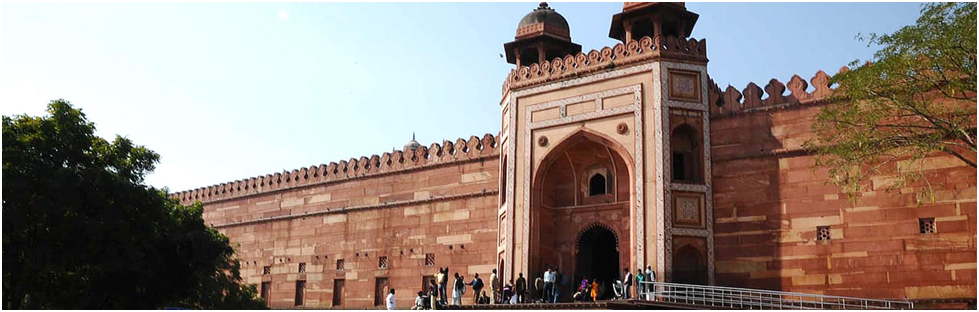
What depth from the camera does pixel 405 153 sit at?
69.9 ft

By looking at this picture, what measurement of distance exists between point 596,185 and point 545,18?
3973mm

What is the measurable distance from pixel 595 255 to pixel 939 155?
22.4 feet

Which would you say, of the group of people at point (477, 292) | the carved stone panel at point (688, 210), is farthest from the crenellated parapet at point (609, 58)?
the group of people at point (477, 292)

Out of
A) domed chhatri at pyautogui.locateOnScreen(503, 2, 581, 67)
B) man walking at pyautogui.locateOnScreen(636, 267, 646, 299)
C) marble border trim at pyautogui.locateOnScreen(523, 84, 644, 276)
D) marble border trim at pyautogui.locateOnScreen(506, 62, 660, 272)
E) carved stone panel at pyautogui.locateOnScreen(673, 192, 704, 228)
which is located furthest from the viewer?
domed chhatri at pyautogui.locateOnScreen(503, 2, 581, 67)

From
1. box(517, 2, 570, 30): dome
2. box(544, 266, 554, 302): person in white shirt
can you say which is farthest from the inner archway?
box(517, 2, 570, 30): dome

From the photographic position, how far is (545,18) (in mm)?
19609

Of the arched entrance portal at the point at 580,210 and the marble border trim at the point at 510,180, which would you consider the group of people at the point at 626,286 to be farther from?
the marble border trim at the point at 510,180

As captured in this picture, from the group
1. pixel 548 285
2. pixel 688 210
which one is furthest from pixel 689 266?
pixel 548 285

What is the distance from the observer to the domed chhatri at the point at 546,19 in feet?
64.3

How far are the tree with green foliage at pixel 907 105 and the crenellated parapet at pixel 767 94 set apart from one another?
33.0 inches

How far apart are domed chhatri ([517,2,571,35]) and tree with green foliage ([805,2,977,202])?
634 centimetres

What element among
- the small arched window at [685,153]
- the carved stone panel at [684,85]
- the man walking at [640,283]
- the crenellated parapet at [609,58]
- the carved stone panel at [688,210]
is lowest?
the man walking at [640,283]

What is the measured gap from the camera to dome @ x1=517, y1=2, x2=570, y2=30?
19.6 m

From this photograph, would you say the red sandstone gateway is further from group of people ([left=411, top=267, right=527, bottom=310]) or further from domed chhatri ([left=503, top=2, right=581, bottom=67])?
group of people ([left=411, top=267, right=527, bottom=310])
